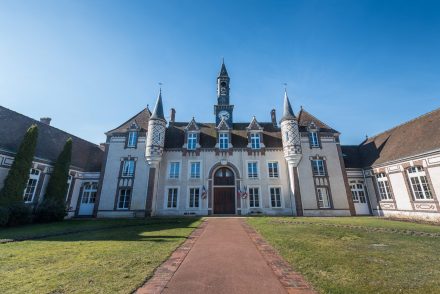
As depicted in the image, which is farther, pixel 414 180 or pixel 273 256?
pixel 414 180

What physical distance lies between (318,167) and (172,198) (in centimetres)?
1640

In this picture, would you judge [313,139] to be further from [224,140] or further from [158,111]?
[158,111]

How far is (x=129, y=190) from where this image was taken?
891 inches

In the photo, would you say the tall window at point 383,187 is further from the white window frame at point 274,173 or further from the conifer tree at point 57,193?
the conifer tree at point 57,193

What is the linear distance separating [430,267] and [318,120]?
901 inches

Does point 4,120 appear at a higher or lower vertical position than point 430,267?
Answer: higher

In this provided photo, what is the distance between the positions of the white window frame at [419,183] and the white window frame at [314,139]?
8.21 m

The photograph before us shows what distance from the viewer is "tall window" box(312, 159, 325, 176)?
23.1m

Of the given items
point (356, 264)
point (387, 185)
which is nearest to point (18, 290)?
point (356, 264)

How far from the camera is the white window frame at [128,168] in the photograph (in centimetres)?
2308

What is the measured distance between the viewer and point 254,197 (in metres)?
22.9

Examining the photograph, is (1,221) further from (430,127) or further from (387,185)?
(430,127)

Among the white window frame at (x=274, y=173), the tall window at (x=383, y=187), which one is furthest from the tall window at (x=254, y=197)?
the tall window at (x=383, y=187)

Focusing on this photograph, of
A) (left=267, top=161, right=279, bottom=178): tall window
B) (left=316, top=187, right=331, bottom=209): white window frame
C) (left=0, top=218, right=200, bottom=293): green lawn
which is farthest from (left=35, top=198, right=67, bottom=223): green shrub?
(left=316, top=187, right=331, bottom=209): white window frame
